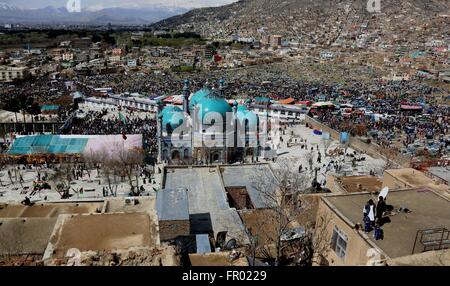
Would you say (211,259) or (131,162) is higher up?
(211,259)

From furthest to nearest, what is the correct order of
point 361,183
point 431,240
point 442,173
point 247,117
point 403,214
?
point 247,117 < point 442,173 < point 361,183 < point 403,214 < point 431,240

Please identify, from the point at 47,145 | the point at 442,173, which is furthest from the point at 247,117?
the point at 47,145

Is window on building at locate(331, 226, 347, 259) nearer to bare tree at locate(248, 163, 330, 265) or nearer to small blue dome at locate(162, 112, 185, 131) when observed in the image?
bare tree at locate(248, 163, 330, 265)

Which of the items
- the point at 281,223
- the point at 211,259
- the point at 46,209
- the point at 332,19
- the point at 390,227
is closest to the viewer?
the point at 390,227

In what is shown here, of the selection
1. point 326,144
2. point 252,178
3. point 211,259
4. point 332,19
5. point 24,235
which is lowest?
point 326,144

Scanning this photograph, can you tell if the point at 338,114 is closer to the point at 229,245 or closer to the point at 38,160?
the point at 38,160

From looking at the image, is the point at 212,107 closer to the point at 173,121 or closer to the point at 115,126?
the point at 173,121

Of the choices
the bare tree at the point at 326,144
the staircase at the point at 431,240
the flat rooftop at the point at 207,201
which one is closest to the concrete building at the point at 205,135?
the flat rooftop at the point at 207,201
